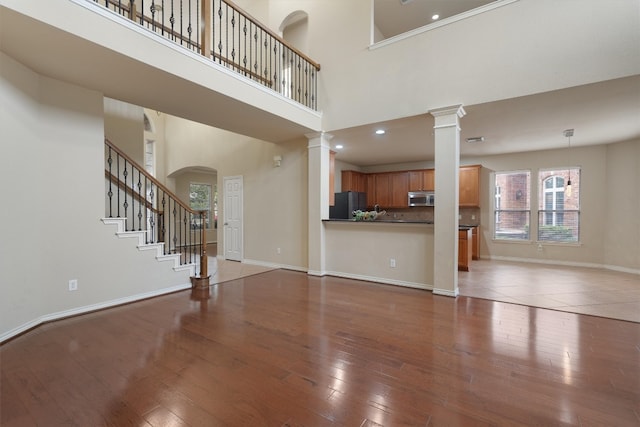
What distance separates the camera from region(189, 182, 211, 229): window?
950 centimetres

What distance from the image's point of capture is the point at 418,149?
6.38 metres

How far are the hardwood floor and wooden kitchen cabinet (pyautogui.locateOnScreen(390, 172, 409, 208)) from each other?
14.6 feet

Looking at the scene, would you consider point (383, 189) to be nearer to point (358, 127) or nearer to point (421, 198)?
point (421, 198)

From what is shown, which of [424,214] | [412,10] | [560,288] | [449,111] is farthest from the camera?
[424,214]

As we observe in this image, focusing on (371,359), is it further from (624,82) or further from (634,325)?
(624,82)

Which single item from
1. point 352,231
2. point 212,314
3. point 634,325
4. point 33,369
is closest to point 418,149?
point 352,231

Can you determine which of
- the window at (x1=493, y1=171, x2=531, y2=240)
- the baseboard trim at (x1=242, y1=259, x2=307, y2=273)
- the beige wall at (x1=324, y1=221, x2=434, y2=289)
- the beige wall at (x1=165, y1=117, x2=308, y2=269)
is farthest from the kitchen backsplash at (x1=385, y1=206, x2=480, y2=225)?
the baseboard trim at (x1=242, y1=259, x2=307, y2=273)

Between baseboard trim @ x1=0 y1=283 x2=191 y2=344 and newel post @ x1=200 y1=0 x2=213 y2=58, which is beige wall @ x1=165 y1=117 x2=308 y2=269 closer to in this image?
baseboard trim @ x1=0 y1=283 x2=191 y2=344

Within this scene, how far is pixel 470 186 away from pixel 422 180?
1.15m

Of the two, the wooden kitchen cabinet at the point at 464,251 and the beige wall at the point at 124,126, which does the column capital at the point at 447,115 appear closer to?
the wooden kitchen cabinet at the point at 464,251

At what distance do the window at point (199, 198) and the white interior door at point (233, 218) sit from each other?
3.06 meters

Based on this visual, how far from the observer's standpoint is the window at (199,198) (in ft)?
31.2

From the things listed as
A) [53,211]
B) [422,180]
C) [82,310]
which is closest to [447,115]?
[422,180]

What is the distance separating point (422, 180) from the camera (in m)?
7.41
